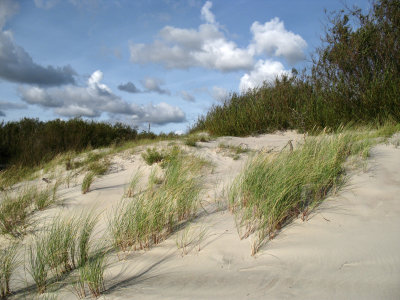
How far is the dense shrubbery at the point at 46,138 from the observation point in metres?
9.28

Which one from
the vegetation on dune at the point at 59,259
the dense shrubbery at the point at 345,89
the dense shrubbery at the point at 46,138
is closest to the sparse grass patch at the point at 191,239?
the vegetation on dune at the point at 59,259

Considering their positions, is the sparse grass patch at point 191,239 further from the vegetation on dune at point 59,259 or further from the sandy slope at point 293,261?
the vegetation on dune at point 59,259

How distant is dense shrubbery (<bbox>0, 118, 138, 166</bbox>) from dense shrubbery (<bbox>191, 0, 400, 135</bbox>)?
4.38 m

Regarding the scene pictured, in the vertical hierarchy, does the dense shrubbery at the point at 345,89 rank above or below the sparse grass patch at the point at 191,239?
above

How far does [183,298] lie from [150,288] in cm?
28

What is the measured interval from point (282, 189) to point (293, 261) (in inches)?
30.1

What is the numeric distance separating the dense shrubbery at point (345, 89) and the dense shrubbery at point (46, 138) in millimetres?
4382

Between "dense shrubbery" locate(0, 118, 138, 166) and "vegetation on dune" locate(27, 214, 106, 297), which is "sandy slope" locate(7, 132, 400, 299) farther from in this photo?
"dense shrubbery" locate(0, 118, 138, 166)

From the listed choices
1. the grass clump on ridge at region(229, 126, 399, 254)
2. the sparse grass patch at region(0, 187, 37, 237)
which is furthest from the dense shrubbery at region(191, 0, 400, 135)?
the sparse grass patch at region(0, 187, 37, 237)

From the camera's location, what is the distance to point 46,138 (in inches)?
386

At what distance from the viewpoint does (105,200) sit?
13.5 feet

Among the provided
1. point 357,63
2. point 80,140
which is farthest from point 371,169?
point 80,140

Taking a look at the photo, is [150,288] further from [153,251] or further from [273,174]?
[273,174]

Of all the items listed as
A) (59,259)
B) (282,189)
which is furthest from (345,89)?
(59,259)
